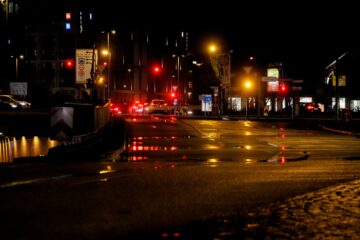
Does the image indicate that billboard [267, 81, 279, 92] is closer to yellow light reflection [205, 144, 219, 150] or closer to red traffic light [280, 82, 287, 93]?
red traffic light [280, 82, 287, 93]

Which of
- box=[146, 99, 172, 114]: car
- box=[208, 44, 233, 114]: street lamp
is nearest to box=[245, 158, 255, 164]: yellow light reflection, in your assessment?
box=[208, 44, 233, 114]: street lamp

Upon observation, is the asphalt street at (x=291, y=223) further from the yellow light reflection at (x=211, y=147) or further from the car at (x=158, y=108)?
the car at (x=158, y=108)

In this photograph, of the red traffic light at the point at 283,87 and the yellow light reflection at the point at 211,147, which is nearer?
the yellow light reflection at the point at 211,147

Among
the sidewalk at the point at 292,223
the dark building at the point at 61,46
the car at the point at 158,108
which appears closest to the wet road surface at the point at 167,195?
the sidewalk at the point at 292,223

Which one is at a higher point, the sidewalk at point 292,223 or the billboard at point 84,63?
the billboard at point 84,63

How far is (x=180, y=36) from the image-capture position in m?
144

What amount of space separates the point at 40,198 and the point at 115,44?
104008mm

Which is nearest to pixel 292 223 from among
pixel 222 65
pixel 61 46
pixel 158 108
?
pixel 222 65

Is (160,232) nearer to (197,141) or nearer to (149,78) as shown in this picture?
(197,141)

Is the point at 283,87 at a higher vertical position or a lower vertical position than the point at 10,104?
higher

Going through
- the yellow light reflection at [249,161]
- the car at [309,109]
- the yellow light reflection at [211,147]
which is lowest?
the yellow light reflection at [249,161]

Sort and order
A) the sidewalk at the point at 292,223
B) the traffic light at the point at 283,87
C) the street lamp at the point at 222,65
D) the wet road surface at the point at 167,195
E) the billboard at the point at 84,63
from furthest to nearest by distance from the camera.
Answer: the traffic light at the point at 283,87 → the street lamp at the point at 222,65 → the billboard at the point at 84,63 → the wet road surface at the point at 167,195 → the sidewalk at the point at 292,223

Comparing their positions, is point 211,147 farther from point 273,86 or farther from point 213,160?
point 273,86

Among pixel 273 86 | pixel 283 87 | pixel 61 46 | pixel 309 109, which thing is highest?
pixel 61 46
